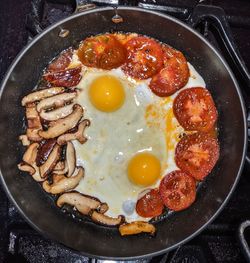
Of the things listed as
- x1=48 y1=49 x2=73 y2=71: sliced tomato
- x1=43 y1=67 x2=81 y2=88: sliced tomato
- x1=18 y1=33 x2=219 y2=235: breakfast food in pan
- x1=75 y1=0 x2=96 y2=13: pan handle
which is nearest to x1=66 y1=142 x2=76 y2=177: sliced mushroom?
x1=18 y1=33 x2=219 y2=235: breakfast food in pan

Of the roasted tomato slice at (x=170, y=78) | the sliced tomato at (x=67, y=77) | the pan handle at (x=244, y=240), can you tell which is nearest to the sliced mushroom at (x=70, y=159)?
the sliced tomato at (x=67, y=77)

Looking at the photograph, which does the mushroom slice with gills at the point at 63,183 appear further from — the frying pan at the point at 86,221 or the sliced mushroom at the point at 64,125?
the sliced mushroom at the point at 64,125

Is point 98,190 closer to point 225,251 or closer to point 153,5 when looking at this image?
point 225,251

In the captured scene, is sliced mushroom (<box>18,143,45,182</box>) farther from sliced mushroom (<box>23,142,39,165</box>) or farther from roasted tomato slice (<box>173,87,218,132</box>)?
roasted tomato slice (<box>173,87,218,132</box>)

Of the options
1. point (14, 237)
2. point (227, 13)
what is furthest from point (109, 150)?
point (227, 13)

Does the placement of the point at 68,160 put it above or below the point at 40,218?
above

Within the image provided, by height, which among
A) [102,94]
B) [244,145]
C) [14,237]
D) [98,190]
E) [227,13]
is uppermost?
[227,13]

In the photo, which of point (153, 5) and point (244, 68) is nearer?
point (244, 68)

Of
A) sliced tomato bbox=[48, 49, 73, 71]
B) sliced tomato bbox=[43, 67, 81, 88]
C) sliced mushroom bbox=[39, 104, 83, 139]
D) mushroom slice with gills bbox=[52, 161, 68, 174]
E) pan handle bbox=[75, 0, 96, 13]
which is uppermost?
pan handle bbox=[75, 0, 96, 13]
